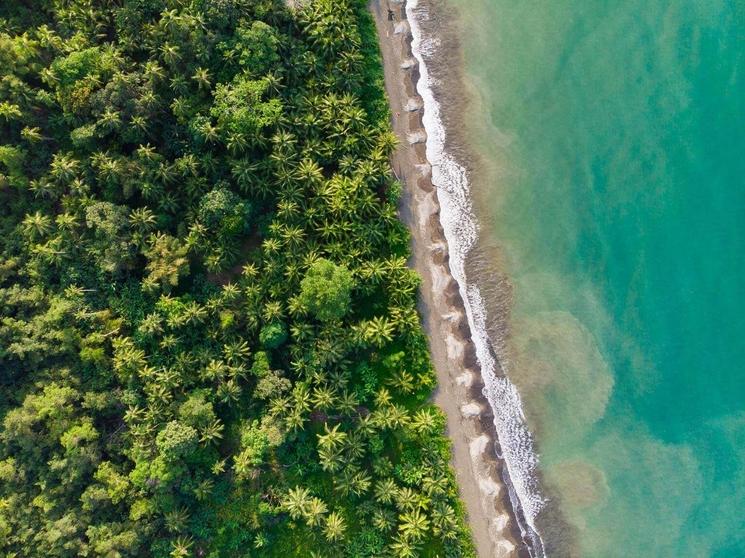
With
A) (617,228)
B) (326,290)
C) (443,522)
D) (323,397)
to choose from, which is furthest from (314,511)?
(617,228)

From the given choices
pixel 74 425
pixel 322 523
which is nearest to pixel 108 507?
pixel 74 425

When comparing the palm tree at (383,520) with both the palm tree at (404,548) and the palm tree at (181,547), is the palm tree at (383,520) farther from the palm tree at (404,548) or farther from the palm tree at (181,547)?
the palm tree at (181,547)

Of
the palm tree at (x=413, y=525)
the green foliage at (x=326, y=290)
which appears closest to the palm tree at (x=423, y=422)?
the palm tree at (x=413, y=525)

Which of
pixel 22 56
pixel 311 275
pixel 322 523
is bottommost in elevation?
pixel 322 523

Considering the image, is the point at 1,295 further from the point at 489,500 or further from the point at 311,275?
the point at 489,500

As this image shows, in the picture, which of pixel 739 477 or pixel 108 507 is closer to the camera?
pixel 108 507

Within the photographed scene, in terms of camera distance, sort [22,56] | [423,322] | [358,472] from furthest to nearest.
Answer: [423,322]
[358,472]
[22,56]

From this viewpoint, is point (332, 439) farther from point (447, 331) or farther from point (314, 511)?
point (447, 331)

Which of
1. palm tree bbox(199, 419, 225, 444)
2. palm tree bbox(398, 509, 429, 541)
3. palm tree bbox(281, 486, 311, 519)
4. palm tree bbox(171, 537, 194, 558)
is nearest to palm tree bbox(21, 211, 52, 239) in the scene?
palm tree bbox(199, 419, 225, 444)
